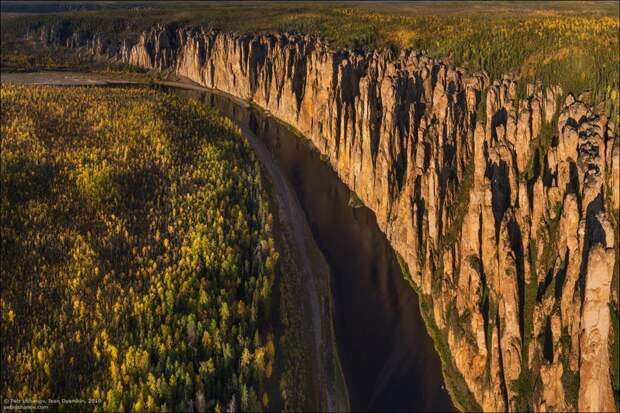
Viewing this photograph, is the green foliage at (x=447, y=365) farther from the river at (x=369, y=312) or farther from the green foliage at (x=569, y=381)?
the green foliage at (x=569, y=381)

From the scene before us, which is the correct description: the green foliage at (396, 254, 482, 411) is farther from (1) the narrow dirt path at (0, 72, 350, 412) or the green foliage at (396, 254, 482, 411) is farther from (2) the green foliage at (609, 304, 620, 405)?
(2) the green foliage at (609, 304, 620, 405)

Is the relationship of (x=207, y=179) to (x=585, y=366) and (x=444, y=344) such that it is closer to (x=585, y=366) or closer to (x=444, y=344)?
(x=444, y=344)

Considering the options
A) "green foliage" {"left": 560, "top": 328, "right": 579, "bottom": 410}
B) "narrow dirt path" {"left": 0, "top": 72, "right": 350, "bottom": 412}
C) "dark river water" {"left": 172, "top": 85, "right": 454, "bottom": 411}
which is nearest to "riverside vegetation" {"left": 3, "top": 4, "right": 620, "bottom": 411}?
"green foliage" {"left": 560, "top": 328, "right": 579, "bottom": 410}

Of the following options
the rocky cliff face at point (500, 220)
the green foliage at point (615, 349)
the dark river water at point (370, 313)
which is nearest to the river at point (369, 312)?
the dark river water at point (370, 313)

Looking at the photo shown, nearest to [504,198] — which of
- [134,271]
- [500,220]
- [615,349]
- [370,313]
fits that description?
[500,220]

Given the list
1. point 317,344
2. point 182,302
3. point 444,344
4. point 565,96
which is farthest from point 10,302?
point 565,96
